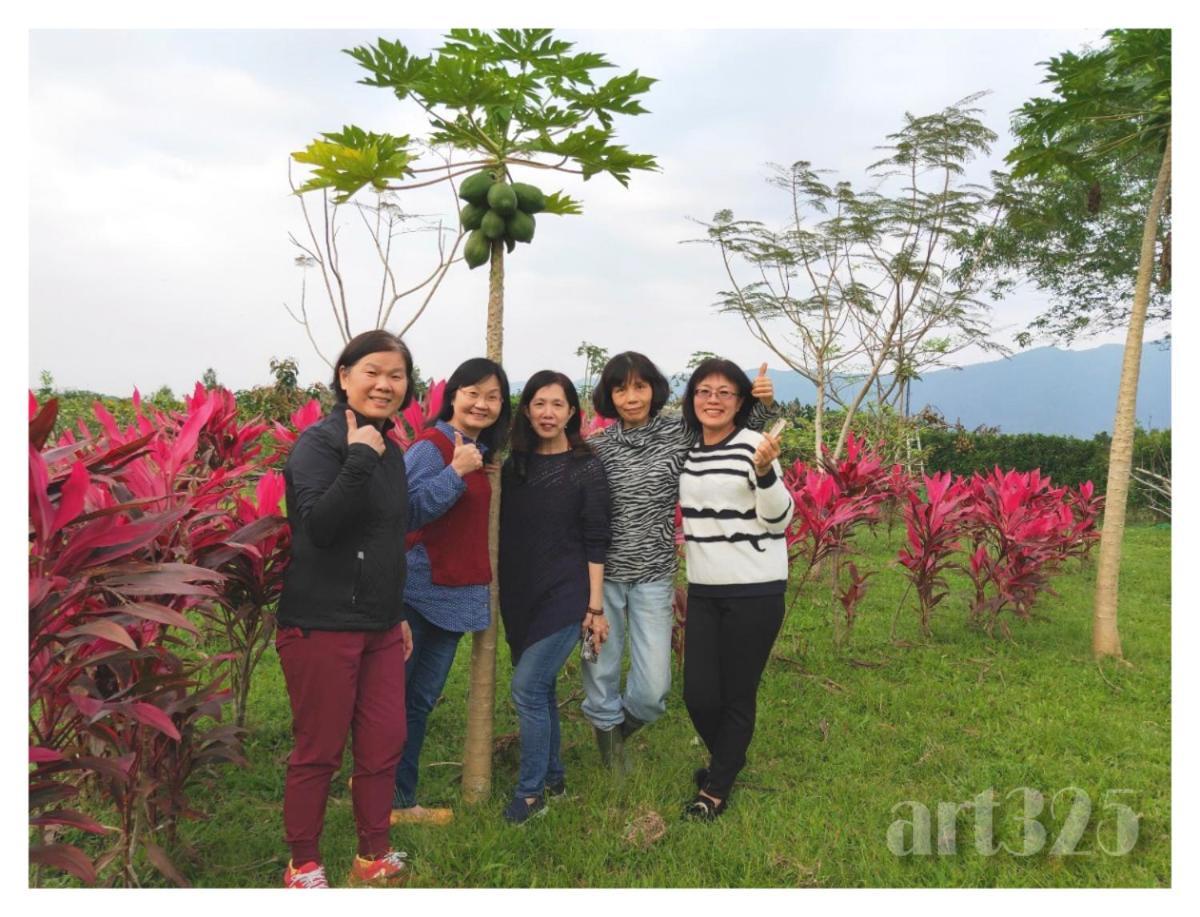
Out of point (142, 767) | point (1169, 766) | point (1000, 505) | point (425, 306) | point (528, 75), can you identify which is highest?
point (425, 306)

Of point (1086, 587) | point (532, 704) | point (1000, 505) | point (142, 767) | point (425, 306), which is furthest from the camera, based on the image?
point (425, 306)

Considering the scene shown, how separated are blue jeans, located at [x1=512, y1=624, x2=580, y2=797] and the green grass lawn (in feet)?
0.42

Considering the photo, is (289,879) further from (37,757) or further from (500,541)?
(500,541)

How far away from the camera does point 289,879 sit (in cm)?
182

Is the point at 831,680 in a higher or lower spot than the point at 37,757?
lower

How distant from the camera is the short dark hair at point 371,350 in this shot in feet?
6.09

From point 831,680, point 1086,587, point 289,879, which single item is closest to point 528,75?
point 289,879

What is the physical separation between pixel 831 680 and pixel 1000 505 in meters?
1.59

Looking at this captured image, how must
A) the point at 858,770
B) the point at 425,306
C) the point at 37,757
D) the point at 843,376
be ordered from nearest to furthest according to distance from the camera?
the point at 37,757, the point at 858,770, the point at 425,306, the point at 843,376

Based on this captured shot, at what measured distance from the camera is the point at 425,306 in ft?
26.8

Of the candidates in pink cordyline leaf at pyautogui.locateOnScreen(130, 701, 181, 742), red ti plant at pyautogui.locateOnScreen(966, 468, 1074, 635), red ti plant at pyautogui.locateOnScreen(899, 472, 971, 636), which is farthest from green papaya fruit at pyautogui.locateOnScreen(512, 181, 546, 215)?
red ti plant at pyautogui.locateOnScreen(966, 468, 1074, 635)

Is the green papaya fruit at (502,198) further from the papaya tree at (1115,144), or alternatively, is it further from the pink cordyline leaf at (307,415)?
the papaya tree at (1115,144)

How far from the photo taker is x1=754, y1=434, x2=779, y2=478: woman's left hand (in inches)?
83.5

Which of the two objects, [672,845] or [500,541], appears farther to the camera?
[500,541]
